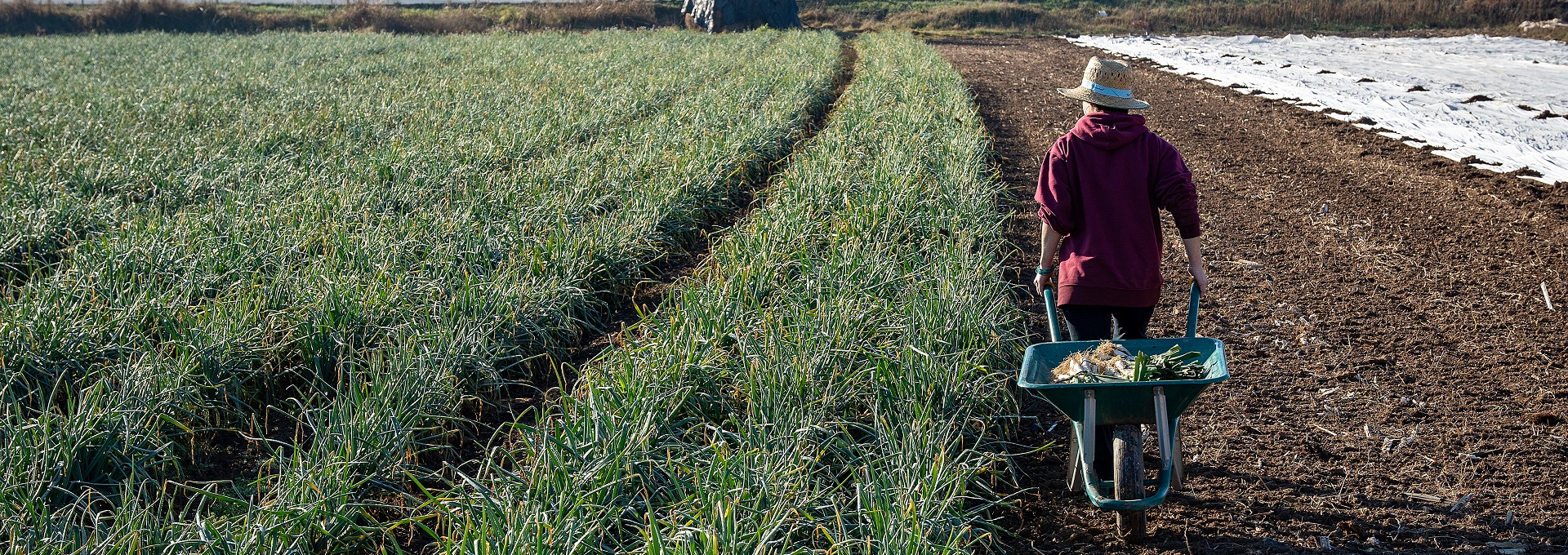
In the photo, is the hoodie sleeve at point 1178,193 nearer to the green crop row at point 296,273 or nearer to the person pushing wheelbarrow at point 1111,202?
the person pushing wheelbarrow at point 1111,202

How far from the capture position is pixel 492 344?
382 cm

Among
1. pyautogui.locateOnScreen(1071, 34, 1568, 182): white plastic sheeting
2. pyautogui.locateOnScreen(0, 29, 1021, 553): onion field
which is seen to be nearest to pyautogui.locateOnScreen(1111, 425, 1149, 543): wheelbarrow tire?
pyautogui.locateOnScreen(0, 29, 1021, 553): onion field

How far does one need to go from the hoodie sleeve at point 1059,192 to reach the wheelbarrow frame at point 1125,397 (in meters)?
0.34

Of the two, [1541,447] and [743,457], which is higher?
[743,457]

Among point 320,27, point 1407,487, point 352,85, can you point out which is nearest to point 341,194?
point 1407,487

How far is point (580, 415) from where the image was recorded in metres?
3.01

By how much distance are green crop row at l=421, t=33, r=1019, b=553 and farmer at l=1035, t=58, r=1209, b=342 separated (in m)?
0.59

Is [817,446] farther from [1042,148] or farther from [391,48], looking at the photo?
[391,48]

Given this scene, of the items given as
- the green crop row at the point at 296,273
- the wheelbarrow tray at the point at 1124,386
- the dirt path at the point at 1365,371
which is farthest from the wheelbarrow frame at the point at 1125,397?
the green crop row at the point at 296,273

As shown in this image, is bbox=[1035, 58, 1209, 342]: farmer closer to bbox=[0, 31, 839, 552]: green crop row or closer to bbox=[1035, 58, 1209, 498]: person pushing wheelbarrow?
bbox=[1035, 58, 1209, 498]: person pushing wheelbarrow

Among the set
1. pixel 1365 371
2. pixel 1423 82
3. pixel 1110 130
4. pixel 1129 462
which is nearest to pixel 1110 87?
pixel 1110 130

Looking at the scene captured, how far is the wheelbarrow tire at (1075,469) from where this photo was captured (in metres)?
2.84

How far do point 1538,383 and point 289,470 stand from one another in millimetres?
4121

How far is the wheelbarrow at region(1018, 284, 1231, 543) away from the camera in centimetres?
225
